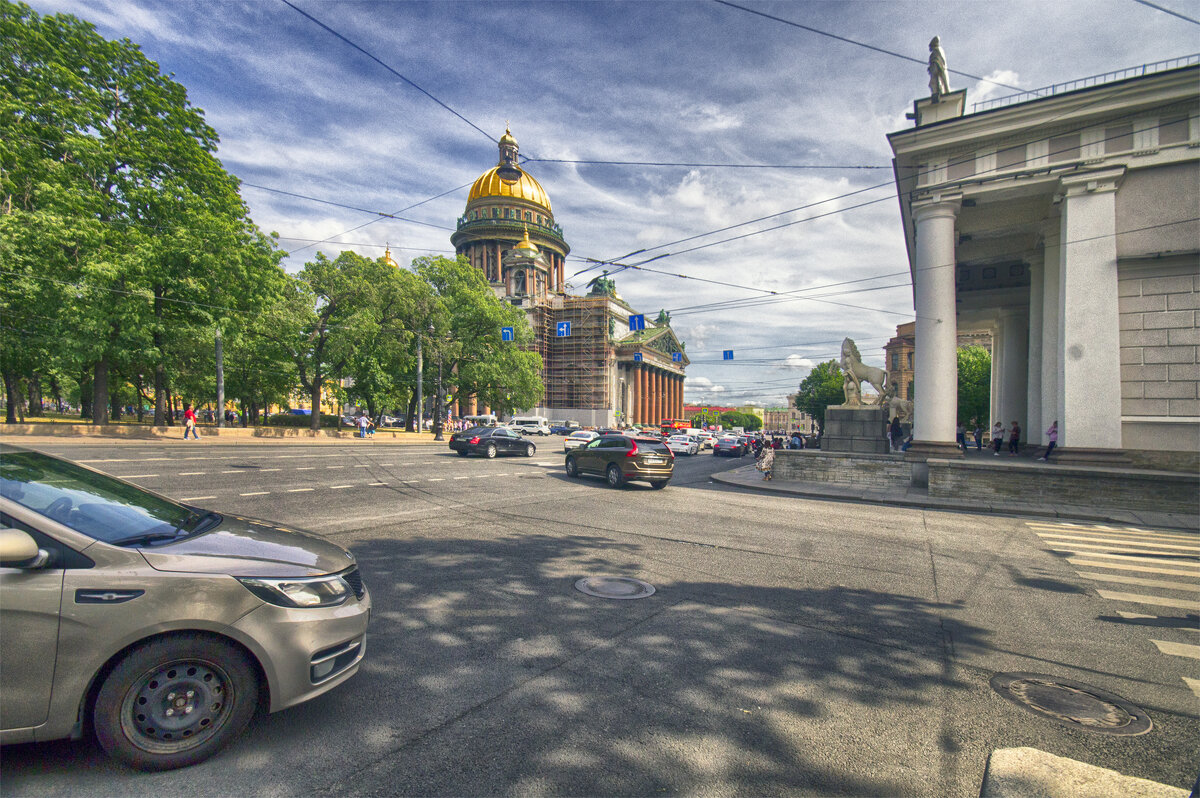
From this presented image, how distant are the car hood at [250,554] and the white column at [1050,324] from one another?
22704 millimetres

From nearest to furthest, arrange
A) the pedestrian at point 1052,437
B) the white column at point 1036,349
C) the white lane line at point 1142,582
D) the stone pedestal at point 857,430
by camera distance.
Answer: the white lane line at point 1142,582, the pedestrian at point 1052,437, the stone pedestal at point 857,430, the white column at point 1036,349

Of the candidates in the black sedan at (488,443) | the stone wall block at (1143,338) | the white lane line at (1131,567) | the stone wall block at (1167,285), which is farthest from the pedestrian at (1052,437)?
the black sedan at (488,443)

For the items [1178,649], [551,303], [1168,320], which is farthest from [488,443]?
[551,303]

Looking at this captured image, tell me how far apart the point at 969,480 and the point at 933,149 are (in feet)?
35.0

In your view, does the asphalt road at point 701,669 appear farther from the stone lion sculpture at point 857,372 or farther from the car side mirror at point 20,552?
the stone lion sculpture at point 857,372

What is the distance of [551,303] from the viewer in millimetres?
86062

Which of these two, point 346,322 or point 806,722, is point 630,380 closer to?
point 346,322

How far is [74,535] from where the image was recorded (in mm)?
2789

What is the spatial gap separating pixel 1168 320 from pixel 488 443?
23.4 meters

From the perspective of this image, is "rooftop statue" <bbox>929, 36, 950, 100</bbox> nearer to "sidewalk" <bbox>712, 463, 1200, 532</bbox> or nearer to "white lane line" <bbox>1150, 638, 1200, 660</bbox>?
"sidewalk" <bbox>712, 463, 1200, 532</bbox>

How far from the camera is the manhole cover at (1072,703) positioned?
12.0ft

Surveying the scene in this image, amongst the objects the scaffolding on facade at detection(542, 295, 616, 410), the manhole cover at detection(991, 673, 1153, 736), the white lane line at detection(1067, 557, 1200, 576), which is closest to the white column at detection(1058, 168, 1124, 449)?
the white lane line at detection(1067, 557, 1200, 576)

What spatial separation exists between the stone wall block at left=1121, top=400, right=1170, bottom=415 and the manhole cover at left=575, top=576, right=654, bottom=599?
57.3 ft

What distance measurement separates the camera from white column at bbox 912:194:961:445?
699 inches
